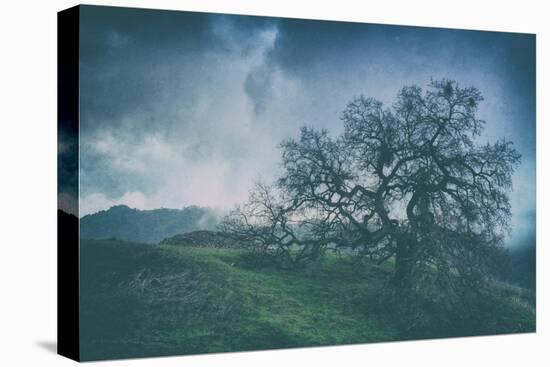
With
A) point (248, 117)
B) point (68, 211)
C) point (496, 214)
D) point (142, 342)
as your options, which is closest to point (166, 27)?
point (248, 117)

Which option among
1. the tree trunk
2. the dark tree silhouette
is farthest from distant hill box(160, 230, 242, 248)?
the tree trunk

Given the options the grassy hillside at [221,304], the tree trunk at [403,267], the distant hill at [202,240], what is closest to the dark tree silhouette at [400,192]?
the tree trunk at [403,267]

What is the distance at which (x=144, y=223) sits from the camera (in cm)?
1296

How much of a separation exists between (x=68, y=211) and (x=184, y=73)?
190cm

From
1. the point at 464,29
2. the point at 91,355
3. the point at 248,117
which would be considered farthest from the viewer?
the point at 464,29

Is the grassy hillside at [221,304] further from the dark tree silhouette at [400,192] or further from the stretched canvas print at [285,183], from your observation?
the dark tree silhouette at [400,192]

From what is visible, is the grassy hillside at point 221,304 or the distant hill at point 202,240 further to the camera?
the distant hill at point 202,240

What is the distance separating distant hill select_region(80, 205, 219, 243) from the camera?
1268cm

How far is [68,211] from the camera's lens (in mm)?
12859

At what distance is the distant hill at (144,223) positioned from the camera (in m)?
A: 12.7

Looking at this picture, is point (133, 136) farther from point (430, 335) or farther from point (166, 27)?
point (430, 335)

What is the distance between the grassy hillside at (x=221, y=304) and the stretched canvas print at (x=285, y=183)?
17mm

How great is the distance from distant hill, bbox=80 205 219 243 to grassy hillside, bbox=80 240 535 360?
12cm

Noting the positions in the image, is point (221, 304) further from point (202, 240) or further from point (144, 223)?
point (144, 223)
